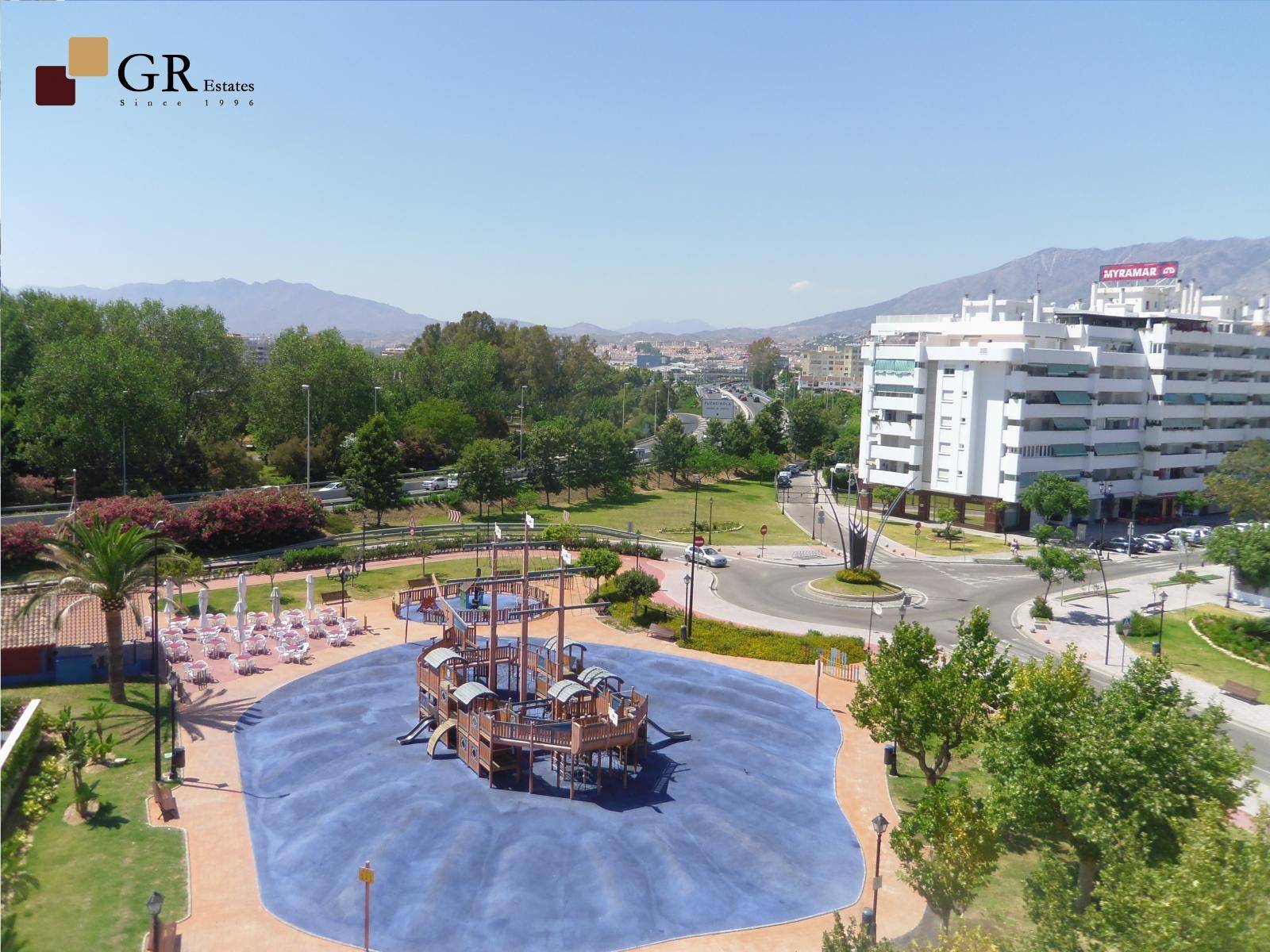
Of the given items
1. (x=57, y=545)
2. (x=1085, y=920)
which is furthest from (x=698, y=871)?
(x=57, y=545)

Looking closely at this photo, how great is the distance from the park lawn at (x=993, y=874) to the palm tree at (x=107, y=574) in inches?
1006

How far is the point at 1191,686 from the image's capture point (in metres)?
35.4

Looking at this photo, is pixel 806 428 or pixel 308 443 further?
pixel 806 428

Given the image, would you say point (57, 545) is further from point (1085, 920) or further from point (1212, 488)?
point (1212, 488)

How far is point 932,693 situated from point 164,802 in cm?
2081

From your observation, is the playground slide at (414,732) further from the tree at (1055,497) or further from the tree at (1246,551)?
the tree at (1055,497)

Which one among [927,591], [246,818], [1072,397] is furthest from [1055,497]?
[246,818]

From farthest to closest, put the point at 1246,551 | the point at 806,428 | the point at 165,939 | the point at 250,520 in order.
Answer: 1. the point at 806,428
2. the point at 250,520
3. the point at 1246,551
4. the point at 165,939

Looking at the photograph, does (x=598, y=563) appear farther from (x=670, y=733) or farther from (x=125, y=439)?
(x=125, y=439)

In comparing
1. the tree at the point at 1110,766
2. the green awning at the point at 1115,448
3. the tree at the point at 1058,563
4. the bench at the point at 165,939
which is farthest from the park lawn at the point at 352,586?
the green awning at the point at 1115,448

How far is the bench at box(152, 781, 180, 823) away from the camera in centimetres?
2269

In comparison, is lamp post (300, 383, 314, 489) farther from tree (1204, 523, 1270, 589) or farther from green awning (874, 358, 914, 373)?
tree (1204, 523, 1270, 589)

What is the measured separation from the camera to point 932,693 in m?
22.7

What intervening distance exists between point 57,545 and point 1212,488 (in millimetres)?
69071
